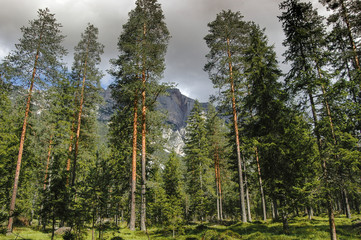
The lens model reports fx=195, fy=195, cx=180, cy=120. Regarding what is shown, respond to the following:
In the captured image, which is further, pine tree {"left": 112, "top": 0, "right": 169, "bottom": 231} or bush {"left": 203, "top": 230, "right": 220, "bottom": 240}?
pine tree {"left": 112, "top": 0, "right": 169, "bottom": 231}

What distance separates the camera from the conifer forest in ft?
32.2

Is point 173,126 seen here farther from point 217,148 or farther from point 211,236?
point 217,148

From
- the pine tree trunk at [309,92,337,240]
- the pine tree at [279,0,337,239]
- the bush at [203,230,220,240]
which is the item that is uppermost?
the pine tree at [279,0,337,239]

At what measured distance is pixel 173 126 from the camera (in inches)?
661

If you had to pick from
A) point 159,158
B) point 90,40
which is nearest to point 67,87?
point 90,40

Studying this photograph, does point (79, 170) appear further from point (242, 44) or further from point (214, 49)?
point (242, 44)

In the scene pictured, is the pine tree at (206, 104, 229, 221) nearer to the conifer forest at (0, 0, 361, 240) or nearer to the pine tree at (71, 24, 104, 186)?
the conifer forest at (0, 0, 361, 240)

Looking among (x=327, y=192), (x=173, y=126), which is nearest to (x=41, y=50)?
(x=173, y=126)

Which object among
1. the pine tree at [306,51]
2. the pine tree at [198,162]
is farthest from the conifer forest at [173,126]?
the pine tree at [198,162]

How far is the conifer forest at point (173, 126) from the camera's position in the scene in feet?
32.2

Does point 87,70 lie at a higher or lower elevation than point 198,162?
higher

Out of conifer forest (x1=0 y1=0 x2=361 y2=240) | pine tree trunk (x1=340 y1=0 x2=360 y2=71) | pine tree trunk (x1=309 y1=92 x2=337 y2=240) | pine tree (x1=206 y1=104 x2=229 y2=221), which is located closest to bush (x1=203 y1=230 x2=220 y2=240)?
conifer forest (x1=0 y1=0 x2=361 y2=240)

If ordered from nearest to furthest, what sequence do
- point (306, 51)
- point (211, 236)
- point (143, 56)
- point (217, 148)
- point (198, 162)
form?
point (211, 236) < point (306, 51) < point (143, 56) < point (198, 162) < point (217, 148)

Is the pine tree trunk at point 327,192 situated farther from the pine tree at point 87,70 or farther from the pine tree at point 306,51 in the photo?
the pine tree at point 87,70
